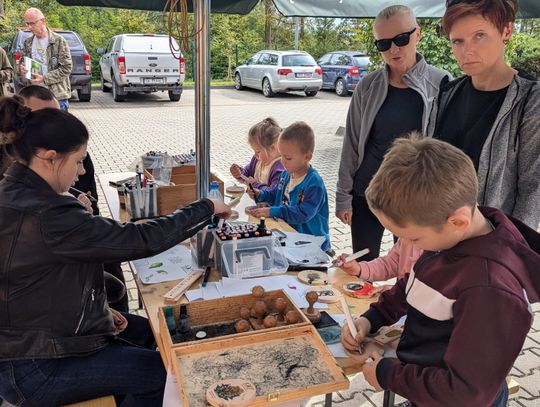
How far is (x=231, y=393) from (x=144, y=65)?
41.2ft

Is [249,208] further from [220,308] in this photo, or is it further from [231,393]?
[231,393]

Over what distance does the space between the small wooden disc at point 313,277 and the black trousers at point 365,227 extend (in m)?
0.79

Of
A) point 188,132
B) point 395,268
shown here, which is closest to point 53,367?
point 395,268

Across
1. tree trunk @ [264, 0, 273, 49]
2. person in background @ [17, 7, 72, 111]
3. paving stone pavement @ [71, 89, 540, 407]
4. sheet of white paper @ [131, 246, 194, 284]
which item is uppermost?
tree trunk @ [264, 0, 273, 49]

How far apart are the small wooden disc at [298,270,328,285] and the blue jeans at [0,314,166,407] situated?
639mm

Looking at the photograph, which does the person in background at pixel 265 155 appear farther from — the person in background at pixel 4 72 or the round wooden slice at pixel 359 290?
the person in background at pixel 4 72

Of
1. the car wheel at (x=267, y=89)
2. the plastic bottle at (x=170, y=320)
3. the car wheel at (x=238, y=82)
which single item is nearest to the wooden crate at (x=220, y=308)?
the plastic bottle at (x=170, y=320)

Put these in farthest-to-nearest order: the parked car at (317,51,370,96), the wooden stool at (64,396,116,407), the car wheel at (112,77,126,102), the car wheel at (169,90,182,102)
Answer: the parked car at (317,51,370,96) < the car wheel at (169,90,182,102) < the car wheel at (112,77,126,102) < the wooden stool at (64,396,116,407)

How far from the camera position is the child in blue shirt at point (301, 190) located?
2.79m

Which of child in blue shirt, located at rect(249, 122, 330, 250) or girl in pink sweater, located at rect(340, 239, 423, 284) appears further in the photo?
child in blue shirt, located at rect(249, 122, 330, 250)

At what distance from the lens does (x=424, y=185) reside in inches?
46.3

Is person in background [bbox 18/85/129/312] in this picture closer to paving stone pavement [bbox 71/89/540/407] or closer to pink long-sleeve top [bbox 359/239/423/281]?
paving stone pavement [bbox 71/89/540/407]

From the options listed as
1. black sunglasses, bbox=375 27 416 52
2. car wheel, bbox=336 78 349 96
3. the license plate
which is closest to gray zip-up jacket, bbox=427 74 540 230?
black sunglasses, bbox=375 27 416 52

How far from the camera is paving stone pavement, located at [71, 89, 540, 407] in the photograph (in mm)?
2814
